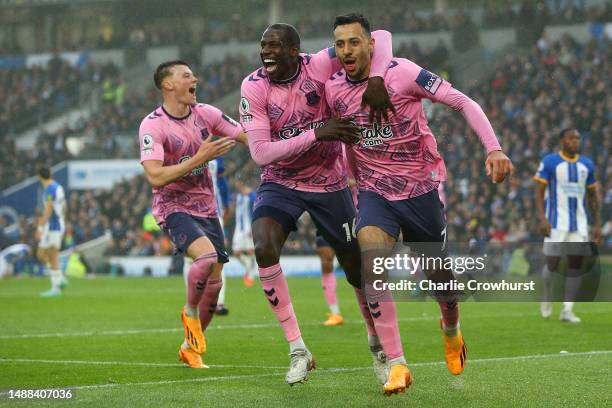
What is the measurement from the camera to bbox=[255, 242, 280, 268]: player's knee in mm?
7824

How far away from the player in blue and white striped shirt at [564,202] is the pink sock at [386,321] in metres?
7.30

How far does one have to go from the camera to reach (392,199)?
7.61 meters

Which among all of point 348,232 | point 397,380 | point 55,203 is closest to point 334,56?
point 348,232

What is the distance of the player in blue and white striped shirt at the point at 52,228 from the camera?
72.8 ft

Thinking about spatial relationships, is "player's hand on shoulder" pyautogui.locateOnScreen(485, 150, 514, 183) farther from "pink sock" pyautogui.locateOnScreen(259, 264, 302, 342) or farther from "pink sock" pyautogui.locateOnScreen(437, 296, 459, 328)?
"pink sock" pyautogui.locateOnScreen(259, 264, 302, 342)

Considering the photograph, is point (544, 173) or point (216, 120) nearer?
point (216, 120)

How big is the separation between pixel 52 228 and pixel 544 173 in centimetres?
1200

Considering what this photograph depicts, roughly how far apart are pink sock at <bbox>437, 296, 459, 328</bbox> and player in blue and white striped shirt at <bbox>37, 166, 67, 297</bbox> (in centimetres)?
1521

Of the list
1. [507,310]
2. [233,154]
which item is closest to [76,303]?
[507,310]

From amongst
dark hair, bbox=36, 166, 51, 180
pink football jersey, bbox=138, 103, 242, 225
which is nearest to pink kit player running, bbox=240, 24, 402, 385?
pink football jersey, bbox=138, 103, 242, 225

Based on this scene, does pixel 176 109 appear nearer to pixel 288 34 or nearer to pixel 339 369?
pixel 288 34

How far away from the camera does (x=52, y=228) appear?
2281 centimetres

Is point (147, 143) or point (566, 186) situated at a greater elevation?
point (147, 143)

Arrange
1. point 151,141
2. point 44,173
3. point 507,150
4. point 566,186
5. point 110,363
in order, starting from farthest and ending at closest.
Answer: point 507,150 → point 44,173 → point 566,186 → point 110,363 → point 151,141
